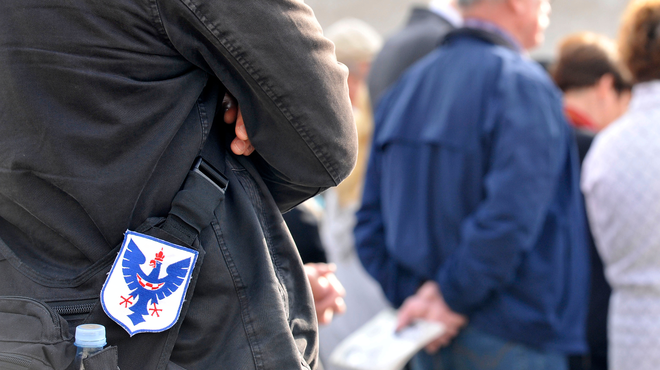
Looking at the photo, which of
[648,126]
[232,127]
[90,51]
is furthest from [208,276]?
[648,126]

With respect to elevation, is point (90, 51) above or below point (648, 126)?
above

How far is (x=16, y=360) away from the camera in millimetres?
915

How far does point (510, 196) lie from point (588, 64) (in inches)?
54.6

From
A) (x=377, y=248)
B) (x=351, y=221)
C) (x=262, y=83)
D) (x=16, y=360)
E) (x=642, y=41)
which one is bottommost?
(x=351, y=221)

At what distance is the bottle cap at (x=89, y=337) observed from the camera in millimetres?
914

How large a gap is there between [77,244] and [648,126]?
188 centimetres

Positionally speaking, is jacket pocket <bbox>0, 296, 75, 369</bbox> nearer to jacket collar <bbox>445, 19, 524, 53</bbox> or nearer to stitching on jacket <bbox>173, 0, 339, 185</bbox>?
stitching on jacket <bbox>173, 0, 339, 185</bbox>

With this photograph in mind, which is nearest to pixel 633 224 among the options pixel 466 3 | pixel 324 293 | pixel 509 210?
pixel 509 210

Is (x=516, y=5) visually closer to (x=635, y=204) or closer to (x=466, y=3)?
(x=466, y=3)

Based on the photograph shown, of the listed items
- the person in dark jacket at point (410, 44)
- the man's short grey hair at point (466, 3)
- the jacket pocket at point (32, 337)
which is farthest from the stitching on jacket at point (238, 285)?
the person in dark jacket at point (410, 44)

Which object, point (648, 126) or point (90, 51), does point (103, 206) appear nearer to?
point (90, 51)

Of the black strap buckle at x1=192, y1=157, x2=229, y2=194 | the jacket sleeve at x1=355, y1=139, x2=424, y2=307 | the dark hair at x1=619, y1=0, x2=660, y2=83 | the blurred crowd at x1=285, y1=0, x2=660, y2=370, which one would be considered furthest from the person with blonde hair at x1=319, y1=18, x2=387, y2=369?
the black strap buckle at x1=192, y1=157, x2=229, y2=194

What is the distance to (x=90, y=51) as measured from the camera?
3.23 feet

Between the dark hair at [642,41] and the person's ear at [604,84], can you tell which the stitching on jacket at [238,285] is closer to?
the dark hair at [642,41]
